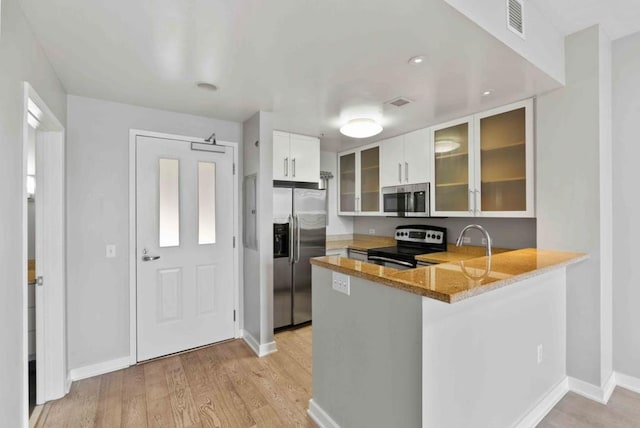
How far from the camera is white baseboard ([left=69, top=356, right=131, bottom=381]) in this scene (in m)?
2.56

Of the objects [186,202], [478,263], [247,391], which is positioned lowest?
[247,391]

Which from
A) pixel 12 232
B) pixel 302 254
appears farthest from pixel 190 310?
pixel 12 232

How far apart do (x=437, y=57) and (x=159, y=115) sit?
2.56 m

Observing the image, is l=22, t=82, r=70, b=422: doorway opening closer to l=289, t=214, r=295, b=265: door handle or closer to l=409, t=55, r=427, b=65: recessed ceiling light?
l=289, t=214, r=295, b=265: door handle

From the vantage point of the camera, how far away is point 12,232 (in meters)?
1.35

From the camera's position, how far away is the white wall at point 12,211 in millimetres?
1259

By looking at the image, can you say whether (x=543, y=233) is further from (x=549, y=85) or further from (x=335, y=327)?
(x=335, y=327)

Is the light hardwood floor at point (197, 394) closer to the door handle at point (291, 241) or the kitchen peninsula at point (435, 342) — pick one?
the kitchen peninsula at point (435, 342)

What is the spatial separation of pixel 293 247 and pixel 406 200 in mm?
1508

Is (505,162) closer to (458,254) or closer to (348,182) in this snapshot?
(458,254)

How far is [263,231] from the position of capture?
304cm

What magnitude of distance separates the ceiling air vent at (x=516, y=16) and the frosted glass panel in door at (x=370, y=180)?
92.7 inches

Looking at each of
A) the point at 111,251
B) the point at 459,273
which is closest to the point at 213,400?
the point at 111,251

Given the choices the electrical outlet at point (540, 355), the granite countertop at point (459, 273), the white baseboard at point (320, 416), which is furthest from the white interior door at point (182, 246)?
the electrical outlet at point (540, 355)
